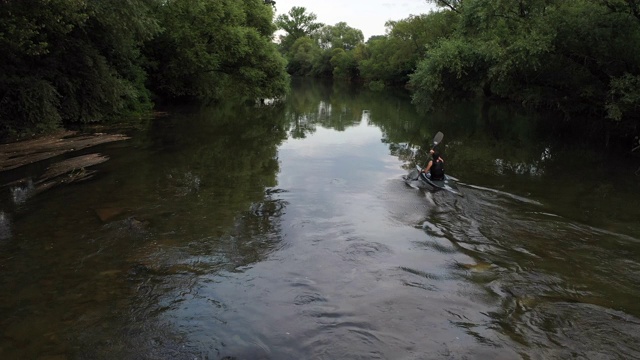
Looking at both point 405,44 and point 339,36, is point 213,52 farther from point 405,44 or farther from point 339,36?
point 339,36

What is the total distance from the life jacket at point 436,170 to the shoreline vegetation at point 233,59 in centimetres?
894

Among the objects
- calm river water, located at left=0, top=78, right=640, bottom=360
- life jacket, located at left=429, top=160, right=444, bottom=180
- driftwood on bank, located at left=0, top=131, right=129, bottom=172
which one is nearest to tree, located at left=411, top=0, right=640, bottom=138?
calm river water, located at left=0, top=78, right=640, bottom=360

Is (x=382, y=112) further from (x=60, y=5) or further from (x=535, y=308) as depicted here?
(x=535, y=308)

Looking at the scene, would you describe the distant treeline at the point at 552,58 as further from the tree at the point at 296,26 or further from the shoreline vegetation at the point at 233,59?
the tree at the point at 296,26

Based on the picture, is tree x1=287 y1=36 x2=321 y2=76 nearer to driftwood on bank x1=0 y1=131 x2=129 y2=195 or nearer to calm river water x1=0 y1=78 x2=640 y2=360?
driftwood on bank x1=0 y1=131 x2=129 y2=195

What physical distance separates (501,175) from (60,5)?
15.3 m

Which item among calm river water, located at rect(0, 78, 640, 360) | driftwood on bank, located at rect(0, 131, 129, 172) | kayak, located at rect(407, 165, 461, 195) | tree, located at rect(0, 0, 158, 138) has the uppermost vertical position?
tree, located at rect(0, 0, 158, 138)

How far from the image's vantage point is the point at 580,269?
300 inches

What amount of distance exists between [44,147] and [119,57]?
966cm

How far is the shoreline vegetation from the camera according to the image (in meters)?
17.0

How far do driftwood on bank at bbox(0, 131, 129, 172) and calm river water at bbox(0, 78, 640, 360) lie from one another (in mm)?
1758

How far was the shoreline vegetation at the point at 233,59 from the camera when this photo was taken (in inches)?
667

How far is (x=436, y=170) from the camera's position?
41.9 feet

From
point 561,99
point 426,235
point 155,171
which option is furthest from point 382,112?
point 426,235
